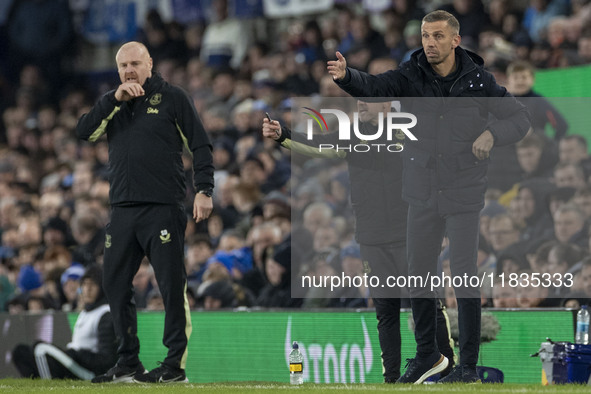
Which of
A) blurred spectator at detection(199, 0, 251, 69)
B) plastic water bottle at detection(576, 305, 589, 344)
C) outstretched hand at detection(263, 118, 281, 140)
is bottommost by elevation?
plastic water bottle at detection(576, 305, 589, 344)

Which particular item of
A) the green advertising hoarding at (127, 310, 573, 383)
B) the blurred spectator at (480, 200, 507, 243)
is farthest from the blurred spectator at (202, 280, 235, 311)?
the blurred spectator at (480, 200, 507, 243)

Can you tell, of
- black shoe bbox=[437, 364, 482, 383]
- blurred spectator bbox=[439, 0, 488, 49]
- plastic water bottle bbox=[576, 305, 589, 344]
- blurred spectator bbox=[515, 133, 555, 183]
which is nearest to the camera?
black shoe bbox=[437, 364, 482, 383]

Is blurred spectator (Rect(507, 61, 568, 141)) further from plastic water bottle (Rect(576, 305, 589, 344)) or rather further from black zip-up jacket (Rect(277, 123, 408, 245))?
plastic water bottle (Rect(576, 305, 589, 344))

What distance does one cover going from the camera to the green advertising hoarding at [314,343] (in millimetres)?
8508

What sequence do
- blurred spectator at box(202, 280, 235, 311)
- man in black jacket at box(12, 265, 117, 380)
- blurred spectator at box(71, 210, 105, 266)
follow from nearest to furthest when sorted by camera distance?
man in black jacket at box(12, 265, 117, 380) < blurred spectator at box(202, 280, 235, 311) < blurred spectator at box(71, 210, 105, 266)

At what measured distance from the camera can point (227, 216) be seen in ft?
44.3

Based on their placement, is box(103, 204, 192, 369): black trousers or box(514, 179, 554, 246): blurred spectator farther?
box(514, 179, 554, 246): blurred spectator

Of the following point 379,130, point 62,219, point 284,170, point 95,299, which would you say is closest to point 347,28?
point 284,170

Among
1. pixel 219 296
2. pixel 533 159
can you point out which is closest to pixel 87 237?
pixel 219 296

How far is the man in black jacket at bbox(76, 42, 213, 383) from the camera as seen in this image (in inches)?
309

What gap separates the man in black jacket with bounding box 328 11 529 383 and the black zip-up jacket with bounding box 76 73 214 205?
122cm

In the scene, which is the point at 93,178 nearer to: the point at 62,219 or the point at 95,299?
the point at 62,219

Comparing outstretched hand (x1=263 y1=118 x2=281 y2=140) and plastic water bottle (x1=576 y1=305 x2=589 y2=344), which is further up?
outstretched hand (x1=263 y1=118 x2=281 y2=140)

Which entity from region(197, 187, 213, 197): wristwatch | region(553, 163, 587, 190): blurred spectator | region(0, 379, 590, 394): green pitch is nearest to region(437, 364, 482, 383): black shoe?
region(0, 379, 590, 394): green pitch
